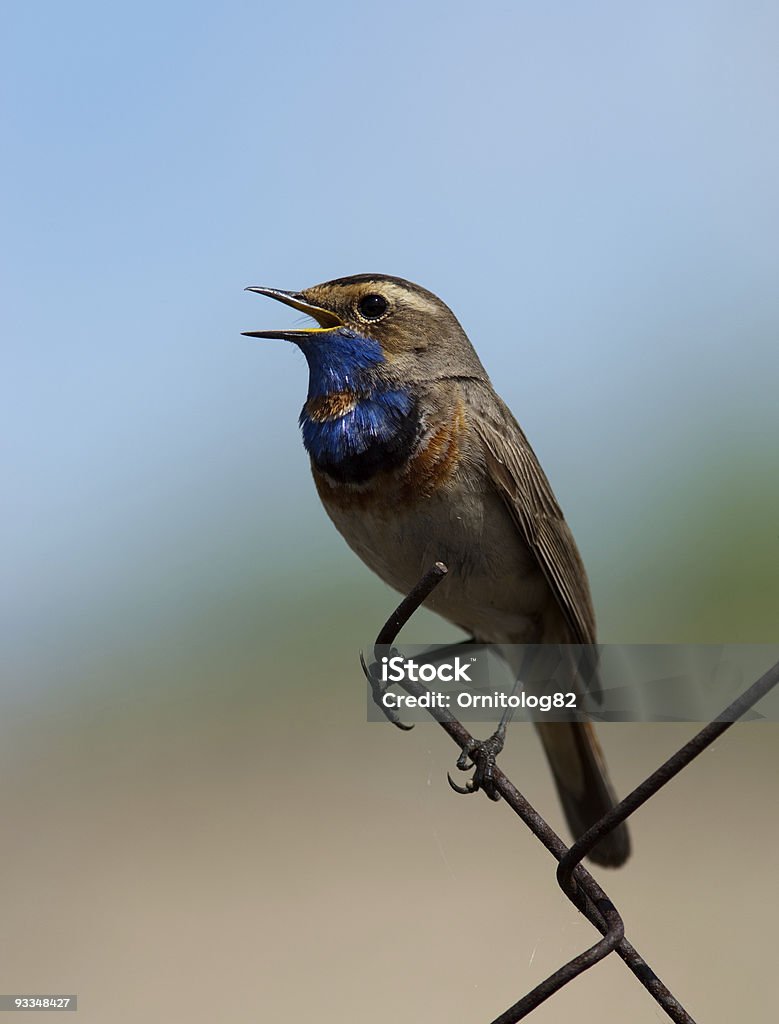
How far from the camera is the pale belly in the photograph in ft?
11.4

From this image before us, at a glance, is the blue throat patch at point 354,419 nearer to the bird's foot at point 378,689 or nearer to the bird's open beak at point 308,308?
the bird's open beak at point 308,308

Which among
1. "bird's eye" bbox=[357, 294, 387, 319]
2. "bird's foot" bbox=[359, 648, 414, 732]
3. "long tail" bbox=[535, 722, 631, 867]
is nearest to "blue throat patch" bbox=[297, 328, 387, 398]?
"bird's eye" bbox=[357, 294, 387, 319]

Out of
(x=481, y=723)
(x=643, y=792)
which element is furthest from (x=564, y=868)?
(x=481, y=723)

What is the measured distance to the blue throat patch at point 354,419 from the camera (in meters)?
3.41

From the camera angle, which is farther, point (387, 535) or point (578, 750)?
point (578, 750)

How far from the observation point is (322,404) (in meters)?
3.47

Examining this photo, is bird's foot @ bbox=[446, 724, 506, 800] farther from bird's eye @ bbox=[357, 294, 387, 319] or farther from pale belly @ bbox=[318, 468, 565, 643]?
bird's eye @ bbox=[357, 294, 387, 319]

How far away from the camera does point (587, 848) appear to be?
1.74 metres

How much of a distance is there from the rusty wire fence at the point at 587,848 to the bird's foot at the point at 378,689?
533mm

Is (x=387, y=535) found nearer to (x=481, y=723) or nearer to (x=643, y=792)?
(x=481, y=723)

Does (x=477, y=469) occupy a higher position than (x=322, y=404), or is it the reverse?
(x=322, y=404)

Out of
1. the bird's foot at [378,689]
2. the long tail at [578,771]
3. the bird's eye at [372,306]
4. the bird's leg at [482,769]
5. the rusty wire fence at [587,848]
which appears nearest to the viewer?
the rusty wire fence at [587,848]

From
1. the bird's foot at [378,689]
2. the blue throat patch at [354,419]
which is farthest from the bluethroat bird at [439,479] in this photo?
the bird's foot at [378,689]

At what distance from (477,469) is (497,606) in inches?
22.6
